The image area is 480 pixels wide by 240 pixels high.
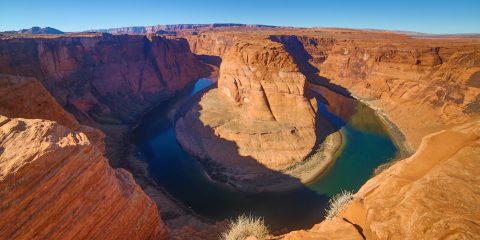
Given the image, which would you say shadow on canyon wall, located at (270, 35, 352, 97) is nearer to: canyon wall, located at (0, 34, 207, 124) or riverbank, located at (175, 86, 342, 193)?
riverbank, located at (175, 86, 342, 193)

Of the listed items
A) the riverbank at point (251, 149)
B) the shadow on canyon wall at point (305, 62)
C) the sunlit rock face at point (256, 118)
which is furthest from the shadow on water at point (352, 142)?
the sunlit rock face at point (256, 118)

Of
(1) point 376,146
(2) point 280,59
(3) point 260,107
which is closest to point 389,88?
(1) point 376,146

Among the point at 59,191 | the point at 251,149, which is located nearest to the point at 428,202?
the point at 59,191

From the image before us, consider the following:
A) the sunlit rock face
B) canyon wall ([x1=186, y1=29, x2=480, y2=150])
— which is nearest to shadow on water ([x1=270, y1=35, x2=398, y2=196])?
canyon wall ([x1=186, y1=29, x2=480, y2=150])

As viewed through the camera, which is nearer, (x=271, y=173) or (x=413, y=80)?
(x=271, y=173)

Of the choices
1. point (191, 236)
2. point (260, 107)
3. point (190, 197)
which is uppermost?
point (260, 107)

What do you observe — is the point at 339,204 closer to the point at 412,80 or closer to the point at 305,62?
the point at 412,80

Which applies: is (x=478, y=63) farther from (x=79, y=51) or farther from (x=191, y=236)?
(x=79, y=51)
